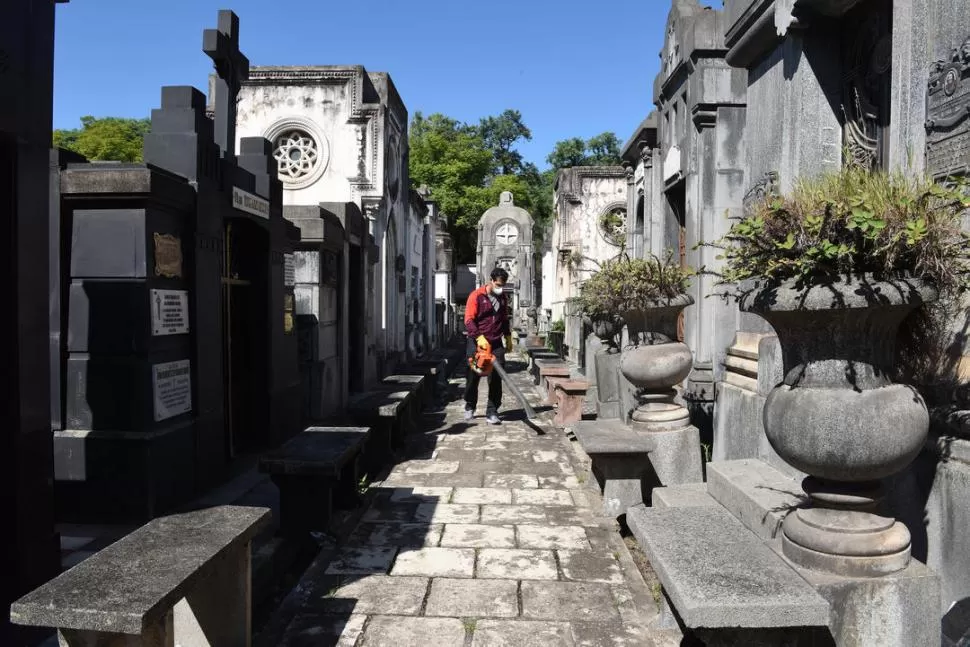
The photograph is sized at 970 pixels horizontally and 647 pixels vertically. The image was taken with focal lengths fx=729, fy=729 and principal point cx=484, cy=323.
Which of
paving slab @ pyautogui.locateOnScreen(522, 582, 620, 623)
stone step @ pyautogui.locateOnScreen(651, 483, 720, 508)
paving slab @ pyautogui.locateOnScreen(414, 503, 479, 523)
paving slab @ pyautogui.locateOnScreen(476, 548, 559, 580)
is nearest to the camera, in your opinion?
paving slab @ pyautogui.locateOnScreen(522, 582, 620, 623)

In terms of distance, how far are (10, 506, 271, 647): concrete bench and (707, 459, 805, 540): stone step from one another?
2224mm

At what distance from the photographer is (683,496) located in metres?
4.08

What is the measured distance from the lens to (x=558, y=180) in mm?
26672

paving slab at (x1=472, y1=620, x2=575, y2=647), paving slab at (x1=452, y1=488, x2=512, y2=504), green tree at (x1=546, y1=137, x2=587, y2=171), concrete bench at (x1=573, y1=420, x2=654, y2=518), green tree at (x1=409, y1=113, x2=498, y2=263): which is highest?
green tree at (x1=546, y1=137, x2=587, y2=171)

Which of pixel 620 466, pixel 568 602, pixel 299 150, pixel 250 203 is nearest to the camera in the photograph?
pixel 568 602

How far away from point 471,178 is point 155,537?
135 feet

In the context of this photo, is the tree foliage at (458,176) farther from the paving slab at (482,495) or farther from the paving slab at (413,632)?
the paving slab at (413,632)

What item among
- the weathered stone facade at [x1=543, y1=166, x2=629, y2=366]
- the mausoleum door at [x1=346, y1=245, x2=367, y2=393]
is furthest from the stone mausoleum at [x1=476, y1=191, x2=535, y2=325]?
the mausoleum door at [x1=346, y1=245, x2=367, y2=393]

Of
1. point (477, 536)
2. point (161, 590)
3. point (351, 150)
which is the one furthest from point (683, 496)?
point (351, 150)

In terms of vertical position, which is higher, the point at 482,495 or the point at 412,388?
the point at 412,388

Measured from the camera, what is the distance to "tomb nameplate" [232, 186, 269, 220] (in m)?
6.06

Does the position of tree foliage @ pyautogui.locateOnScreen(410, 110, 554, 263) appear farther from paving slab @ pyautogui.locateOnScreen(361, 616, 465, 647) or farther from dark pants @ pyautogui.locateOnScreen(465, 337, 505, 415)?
paving slab @ pyautogui.locateOnScreen(361, 616, 465, 647)

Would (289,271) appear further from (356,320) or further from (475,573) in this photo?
(475,573)

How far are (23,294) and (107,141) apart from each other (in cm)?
3564
